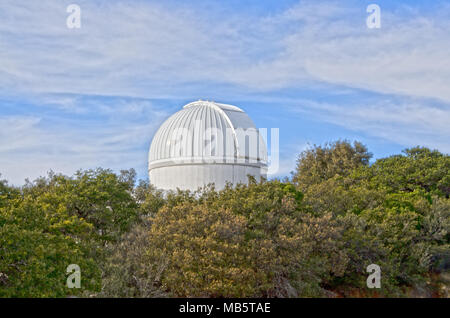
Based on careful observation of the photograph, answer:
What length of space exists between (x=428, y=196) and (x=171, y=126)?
17.9 metres

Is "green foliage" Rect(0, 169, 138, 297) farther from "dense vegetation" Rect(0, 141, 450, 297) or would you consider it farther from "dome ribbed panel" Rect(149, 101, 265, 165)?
"dome ribbed panel" Rect(149, 101, 265, 165)

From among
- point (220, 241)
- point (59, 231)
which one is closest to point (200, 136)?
point (220, 241)

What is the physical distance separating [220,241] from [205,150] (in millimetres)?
13339

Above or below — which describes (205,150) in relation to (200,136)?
below

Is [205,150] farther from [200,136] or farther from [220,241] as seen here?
[220,241]

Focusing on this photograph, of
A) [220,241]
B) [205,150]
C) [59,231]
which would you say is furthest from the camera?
[205,150]

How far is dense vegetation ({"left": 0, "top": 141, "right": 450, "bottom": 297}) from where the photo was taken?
749 inches

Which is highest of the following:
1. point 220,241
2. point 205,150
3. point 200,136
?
point 200,136

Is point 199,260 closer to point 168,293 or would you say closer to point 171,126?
point 168,293

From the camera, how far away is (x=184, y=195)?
28656 mm

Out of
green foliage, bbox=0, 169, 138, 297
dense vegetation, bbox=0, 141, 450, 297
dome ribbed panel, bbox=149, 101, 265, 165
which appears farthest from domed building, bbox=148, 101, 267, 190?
green foliage, bbox=0, 169, 138, 297

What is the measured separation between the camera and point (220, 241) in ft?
73.0

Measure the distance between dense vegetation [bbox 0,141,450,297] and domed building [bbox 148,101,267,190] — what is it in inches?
111

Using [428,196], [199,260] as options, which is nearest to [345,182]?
[428,196]
